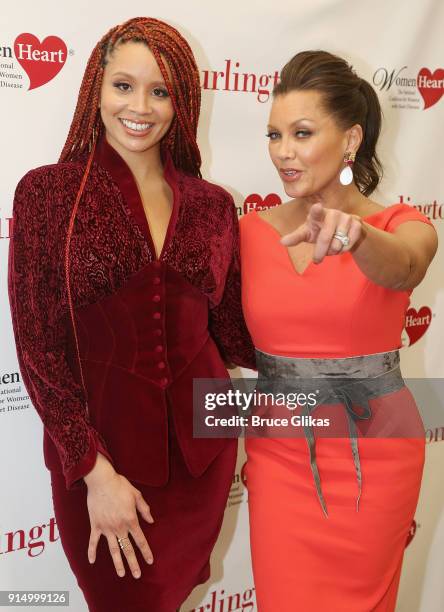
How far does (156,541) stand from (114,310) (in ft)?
1.62

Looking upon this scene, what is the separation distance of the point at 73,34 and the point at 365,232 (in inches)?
43.4

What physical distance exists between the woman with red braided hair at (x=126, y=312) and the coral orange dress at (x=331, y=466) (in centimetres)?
13

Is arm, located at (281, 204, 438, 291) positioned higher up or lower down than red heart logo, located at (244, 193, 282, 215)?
lower down

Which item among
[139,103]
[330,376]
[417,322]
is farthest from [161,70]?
[417,322]

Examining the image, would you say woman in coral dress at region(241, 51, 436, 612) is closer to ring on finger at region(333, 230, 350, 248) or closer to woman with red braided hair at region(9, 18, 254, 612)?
woman with red braided hair at region(9, 18, 254, 612)

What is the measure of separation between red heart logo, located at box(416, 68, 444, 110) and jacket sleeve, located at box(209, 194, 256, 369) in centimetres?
109

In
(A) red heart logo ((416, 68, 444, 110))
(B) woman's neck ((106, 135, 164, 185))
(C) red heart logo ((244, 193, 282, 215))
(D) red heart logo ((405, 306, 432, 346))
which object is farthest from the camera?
(D) red heart logo ((405, 306, 432, 346))

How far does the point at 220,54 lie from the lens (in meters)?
2.11

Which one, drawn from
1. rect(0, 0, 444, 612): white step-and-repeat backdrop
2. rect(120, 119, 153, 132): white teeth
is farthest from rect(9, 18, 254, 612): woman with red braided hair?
→ rect(0, 0, 444, 612): white step-and-repeat backdrop

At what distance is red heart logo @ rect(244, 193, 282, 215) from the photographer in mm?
2238

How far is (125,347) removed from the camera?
4.65 ft

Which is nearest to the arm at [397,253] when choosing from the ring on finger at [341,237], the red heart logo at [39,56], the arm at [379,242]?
A: the arm at [379,242]

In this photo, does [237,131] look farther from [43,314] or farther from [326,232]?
[326,232]

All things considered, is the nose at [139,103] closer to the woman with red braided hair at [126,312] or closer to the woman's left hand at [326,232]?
the woman with red braided hair at [126,312]
